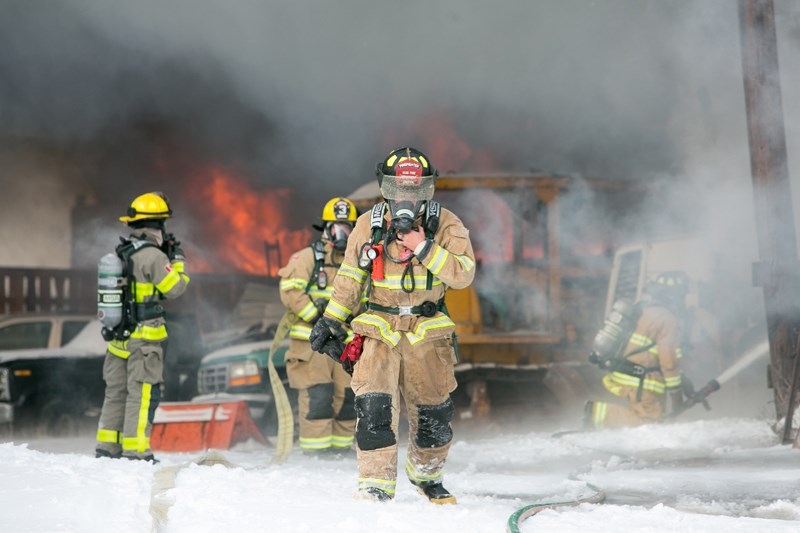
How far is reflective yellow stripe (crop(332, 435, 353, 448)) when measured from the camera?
6691 millimetres

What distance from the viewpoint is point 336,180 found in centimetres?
1961

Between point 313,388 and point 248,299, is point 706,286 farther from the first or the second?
point 248,299

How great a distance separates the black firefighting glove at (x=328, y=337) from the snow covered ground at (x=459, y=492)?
69cm

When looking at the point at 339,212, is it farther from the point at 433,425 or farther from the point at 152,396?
the point at 433,425

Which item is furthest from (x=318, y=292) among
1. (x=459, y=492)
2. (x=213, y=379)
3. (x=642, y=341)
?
(x=642, y=341)

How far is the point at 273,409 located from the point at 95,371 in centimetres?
235

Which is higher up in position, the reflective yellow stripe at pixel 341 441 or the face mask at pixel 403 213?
the face mask at pixel 403 213

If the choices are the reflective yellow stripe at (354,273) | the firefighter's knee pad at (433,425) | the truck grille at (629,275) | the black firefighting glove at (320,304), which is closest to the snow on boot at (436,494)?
the firefighter's knee pad at (433,425)

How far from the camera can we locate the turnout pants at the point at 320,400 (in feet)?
21.6

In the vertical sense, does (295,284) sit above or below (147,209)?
below

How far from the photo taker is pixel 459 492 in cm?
507

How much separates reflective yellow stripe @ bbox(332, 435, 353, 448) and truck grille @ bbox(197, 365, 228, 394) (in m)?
2.51

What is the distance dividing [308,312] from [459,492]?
6.87ft

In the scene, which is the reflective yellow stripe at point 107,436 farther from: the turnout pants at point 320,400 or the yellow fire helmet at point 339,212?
the yellow fire helmet at point 339,212
